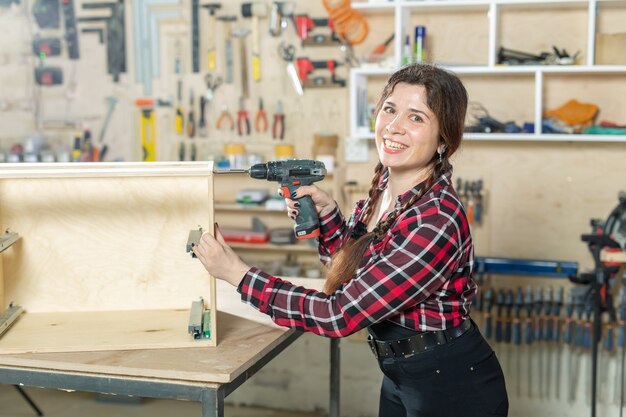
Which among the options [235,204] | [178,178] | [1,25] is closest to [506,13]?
[235,204]

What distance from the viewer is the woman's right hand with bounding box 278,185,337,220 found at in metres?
2.15

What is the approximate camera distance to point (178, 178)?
7.29 ft

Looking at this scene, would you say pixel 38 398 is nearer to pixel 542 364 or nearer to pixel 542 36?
pixel 542 364

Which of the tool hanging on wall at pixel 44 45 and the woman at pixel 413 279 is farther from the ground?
the tool hanging on wall at pixel 44 45

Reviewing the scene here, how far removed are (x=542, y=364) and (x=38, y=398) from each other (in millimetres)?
2766

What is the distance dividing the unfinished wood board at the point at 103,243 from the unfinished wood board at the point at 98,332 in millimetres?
52

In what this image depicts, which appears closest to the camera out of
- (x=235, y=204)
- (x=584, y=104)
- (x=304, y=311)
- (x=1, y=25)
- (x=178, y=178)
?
(x=304, y=311)

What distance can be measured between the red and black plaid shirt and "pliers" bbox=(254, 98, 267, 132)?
2.37 metres

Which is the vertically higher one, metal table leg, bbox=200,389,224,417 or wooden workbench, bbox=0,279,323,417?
wooden workbench, bbox=0,279,323,417

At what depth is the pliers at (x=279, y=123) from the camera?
418 centimetres

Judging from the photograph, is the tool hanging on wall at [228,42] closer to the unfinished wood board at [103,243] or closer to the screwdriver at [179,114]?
the screwdriver at [179,114]

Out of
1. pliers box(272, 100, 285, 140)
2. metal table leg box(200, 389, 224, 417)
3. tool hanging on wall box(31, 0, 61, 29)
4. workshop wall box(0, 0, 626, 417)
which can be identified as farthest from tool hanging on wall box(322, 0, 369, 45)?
metal table leg box(200, 389, 224, 417)

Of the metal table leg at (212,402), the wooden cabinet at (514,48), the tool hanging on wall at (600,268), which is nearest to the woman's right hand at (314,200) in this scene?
the metal table leg at (212,402)

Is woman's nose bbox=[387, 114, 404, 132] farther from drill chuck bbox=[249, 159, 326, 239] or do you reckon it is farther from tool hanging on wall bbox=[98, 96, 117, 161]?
tool hanging on wall bbox=[98, 96, 117, 161]
